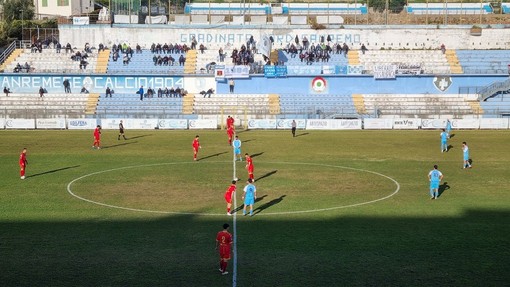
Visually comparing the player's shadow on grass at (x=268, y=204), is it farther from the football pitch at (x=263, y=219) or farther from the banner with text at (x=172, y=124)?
the banner with text at (x=172, y=124)

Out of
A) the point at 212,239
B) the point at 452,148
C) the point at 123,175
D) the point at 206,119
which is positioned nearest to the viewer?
the point at 212,239

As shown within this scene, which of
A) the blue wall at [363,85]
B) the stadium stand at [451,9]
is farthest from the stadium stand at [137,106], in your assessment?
the stadium stand at [451,9]

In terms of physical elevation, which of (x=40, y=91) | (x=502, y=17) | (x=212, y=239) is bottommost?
(x=212, y=239)

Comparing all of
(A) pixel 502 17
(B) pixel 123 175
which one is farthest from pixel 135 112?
(A) pixel 502 17

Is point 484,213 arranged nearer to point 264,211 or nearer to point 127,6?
point 264,211

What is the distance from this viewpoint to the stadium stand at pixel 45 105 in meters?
62.4

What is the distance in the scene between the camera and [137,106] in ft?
216

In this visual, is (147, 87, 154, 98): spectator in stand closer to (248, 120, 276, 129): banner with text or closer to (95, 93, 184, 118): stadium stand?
(95, 93, 184, 118): stadium stand

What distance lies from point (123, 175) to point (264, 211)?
445 inches

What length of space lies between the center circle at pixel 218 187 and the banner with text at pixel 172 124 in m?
20.7

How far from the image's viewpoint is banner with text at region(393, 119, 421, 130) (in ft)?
192

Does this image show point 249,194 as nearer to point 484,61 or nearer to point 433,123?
point 433,123

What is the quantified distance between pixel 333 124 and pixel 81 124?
77.0ft

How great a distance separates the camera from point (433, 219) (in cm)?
2456
